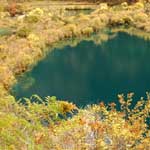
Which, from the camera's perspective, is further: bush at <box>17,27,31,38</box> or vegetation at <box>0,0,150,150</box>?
bush at <box>17,27,31,38</box>

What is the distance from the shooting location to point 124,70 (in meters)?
38.4

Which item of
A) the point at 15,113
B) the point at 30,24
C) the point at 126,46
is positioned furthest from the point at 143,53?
the point at 15,113

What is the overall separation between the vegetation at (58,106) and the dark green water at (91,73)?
1461 millimetres

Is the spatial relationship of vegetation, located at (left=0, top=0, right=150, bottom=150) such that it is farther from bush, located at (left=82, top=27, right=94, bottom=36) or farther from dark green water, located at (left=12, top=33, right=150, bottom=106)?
dark green water, located at (left=12, top=33, right=150, bottom=106)

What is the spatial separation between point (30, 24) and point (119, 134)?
1854 inches

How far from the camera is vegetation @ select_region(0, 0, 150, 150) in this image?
1148cm

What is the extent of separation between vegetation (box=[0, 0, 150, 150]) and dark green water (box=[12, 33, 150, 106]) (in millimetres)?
1461

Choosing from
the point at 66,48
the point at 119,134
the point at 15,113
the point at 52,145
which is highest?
the point at 119,134

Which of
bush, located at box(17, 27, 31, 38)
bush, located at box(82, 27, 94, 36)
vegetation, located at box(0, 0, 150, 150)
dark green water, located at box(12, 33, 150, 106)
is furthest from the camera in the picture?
bush, located at box(82, 27, 94, 36)

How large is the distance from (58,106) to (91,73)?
14758 mm

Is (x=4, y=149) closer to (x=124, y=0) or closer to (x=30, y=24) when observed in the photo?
(x=30, y=24)

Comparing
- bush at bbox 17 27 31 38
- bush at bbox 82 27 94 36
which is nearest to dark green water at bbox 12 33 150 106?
bush at bbox 17 27 31 38

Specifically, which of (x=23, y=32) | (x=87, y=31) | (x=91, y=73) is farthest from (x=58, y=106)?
(x=87, y=31)

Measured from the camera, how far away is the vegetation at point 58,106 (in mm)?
11477
